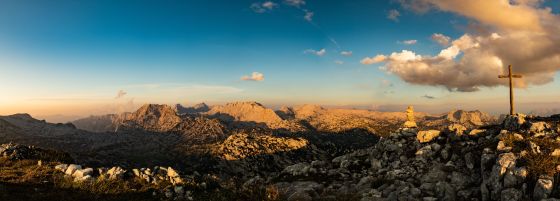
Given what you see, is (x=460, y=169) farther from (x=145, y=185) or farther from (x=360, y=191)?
(x=145, y=185)

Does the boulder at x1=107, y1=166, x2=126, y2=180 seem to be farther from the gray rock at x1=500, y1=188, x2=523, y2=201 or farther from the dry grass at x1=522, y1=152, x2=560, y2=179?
the dry grass at x1=522, y1=152, x2=560, y2=179

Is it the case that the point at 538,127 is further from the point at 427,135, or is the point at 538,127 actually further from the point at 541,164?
the point at 541,164

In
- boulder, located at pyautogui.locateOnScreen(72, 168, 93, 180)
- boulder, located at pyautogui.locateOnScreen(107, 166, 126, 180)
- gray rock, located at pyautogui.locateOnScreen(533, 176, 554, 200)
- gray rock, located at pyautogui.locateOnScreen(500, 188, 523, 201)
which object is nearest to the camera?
gray rock, located at pyautogui.locateOnScreen(533, 176, 554, 200)

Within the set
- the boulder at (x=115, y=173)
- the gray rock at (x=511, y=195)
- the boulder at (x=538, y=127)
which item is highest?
the boulder at (x=538, y=127)

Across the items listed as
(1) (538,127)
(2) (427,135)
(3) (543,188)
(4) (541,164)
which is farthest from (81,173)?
(1) (538,127)

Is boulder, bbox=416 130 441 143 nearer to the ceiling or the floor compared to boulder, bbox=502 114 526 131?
nearer to the floor

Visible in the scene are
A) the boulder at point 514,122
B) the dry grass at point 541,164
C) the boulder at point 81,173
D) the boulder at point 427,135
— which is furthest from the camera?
the boulder at point 427,135

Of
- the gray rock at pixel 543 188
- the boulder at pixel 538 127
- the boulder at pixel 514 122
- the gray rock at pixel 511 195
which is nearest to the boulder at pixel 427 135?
the boulder at pixel 514 122

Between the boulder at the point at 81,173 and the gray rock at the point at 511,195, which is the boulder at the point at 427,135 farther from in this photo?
the boulder at the point at 81,173

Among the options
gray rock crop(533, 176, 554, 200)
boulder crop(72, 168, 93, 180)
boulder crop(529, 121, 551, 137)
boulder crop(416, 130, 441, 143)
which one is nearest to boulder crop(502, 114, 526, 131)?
boulder crop(529, 121, 551, 137)

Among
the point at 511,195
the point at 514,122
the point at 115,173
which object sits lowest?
the point at 511,195

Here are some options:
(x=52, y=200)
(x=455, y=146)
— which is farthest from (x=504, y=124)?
(x=52, y=200)

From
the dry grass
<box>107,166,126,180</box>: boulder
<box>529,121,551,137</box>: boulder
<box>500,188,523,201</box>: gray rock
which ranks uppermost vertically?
<box>529,121,551,137</box>: boulder

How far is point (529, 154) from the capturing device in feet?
91.7
